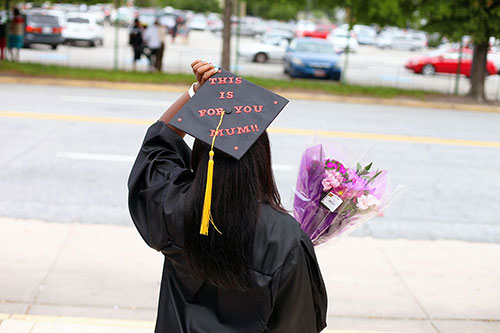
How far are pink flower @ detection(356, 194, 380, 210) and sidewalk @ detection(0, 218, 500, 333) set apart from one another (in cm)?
206

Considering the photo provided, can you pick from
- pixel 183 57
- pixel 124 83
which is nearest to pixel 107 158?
pixel 124 83

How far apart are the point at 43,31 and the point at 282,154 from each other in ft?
58.8

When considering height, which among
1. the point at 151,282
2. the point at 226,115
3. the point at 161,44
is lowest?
the point at 151,282

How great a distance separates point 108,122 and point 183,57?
32.2 feet

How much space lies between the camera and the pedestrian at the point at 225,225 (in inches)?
75.8

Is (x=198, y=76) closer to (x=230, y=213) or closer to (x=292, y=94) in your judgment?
(x=230, y=213)

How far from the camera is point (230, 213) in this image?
1.92m

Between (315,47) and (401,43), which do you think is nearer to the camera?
(315,47)

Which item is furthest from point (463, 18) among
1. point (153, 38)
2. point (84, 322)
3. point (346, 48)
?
point (84, 322)

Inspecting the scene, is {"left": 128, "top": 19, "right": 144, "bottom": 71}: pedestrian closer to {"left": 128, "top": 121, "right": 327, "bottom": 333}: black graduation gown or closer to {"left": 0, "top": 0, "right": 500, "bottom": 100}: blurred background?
{"left": 0, "top": 0, "right": 500, "bottom": 100}: blurred background

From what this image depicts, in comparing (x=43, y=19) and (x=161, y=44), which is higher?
(x=43, y=19)

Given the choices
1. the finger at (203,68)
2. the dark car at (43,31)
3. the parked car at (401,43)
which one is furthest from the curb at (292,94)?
the parked car at (401,43)

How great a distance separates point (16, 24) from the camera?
59.2 ft

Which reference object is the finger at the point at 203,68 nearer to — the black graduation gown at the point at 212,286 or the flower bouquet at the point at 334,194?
the black graduation gown at the point at 212,286
